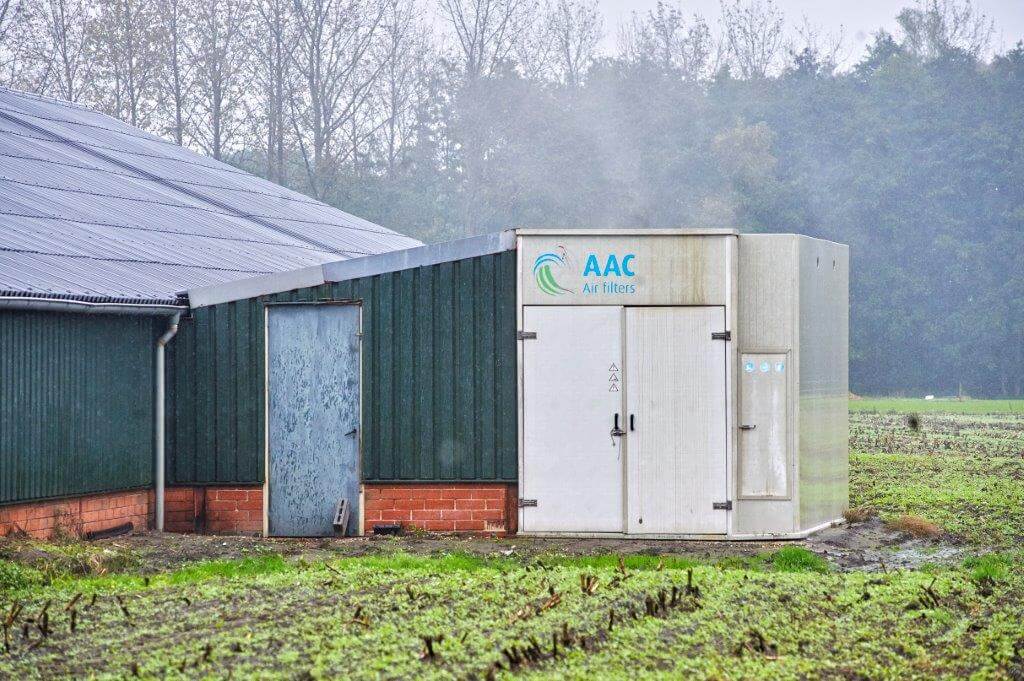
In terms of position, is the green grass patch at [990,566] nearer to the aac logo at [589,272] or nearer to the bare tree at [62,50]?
the aac logo at [589,272]

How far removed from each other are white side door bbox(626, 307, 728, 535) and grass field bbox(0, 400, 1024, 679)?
101cm

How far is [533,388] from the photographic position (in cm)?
1288

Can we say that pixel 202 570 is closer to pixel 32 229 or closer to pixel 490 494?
pixel 490 494

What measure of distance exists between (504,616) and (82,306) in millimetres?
5639

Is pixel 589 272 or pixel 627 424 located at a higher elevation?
pixel 589 272

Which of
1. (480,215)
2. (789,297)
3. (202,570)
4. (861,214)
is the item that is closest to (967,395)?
(861,214)

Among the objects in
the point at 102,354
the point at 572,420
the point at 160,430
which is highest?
the point at 102,354

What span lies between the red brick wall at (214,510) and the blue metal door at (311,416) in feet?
0.53

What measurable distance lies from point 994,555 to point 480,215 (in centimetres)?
3335

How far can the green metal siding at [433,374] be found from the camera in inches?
510

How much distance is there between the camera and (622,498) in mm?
12664

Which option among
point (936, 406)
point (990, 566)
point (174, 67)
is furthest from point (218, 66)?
point (990, 566)

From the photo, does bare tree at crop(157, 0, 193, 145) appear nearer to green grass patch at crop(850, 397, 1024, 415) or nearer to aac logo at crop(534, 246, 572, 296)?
green grass patch at crop(850, 397, 1024, 415)

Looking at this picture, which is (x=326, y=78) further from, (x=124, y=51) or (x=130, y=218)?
(x=130, y=218)
